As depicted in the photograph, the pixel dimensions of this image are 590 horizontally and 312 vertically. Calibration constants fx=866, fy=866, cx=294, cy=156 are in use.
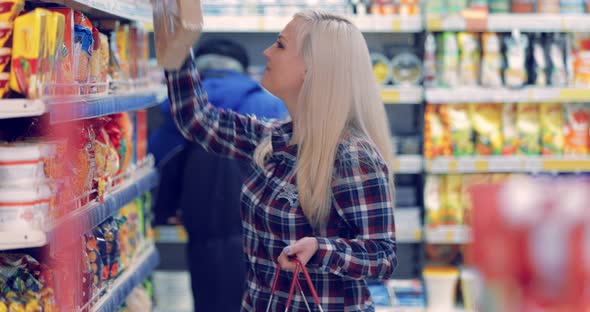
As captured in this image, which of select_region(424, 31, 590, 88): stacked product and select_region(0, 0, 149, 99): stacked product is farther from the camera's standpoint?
select_region(424, 31, 590, 88): stacked product

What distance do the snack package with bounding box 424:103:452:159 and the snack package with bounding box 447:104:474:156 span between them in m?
0.03

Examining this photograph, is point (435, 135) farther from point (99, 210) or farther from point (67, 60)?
point (67, 60)

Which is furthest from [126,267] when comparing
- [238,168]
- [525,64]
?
[525,64]

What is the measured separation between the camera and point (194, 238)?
154 inches

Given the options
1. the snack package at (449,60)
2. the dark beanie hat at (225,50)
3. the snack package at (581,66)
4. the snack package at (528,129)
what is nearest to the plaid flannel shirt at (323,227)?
the dark beanie hat at (225,50)

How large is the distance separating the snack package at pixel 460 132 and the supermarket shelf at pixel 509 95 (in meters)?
0.21

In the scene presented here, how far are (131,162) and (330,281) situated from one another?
1111 millimetres

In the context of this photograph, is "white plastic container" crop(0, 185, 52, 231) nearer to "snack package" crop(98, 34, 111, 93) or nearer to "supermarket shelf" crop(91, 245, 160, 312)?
"supermarket shelf" crop(91, 245, 160, 312)

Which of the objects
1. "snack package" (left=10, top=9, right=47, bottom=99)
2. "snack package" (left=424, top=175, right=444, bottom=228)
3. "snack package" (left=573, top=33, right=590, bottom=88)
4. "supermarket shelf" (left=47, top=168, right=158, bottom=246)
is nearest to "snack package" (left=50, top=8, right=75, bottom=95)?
"snack package" (left=10, top=9, right=47, bottom=99)

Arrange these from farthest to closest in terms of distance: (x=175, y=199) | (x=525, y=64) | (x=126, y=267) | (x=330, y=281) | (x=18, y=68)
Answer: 1. (x=525, y=64)
2. (x=175, y=199)
3. (x=126, y=267)
4. (x=330, y=281)
5. (x=18, y=68)

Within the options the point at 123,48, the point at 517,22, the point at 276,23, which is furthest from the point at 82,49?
the point at 517,22

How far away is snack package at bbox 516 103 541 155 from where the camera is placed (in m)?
4.62

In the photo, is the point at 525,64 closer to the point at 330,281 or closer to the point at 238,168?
the point at 238,168

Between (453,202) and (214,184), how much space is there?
4.95 feet
